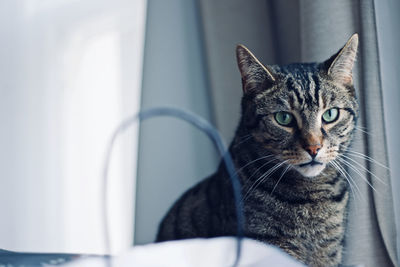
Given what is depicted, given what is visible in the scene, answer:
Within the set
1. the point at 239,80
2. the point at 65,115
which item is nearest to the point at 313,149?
the point at 239,80

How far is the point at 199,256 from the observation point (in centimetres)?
68

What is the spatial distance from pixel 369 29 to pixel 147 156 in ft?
2.79

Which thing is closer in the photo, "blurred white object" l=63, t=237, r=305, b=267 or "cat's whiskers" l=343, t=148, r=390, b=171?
"blurred white object" l=63, t=237, r=305, b=267

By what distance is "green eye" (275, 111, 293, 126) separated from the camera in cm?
81

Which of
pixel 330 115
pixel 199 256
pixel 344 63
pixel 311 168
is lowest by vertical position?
pixel 199 256

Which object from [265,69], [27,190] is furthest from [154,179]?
[265,69]

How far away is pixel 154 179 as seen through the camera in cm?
143

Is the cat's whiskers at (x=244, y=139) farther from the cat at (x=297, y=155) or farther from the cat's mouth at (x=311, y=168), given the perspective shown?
the cat's mouth at (x=311, y=168)

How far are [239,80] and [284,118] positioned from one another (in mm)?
458

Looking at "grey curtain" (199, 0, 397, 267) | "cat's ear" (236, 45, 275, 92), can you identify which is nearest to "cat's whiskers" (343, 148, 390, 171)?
"grey curtain" (199, 0, 397, 267)

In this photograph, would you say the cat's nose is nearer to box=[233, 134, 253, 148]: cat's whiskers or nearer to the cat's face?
the cat's face

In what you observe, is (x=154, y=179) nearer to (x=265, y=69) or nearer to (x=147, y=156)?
(x=147, y=156)

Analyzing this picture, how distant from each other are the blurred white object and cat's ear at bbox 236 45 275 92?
34 centimetres

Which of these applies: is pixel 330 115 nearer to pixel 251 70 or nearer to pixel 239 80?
pixel 251 70
